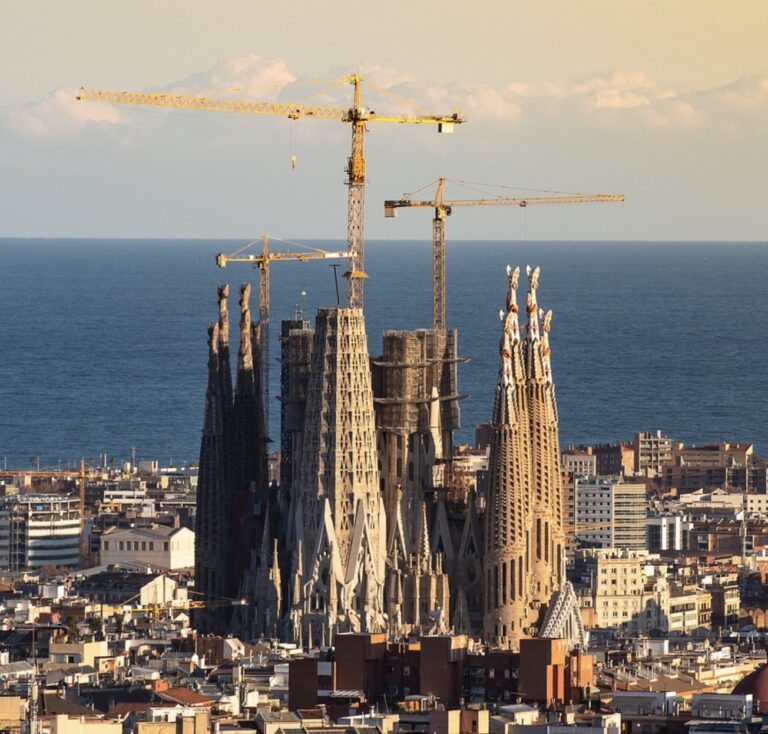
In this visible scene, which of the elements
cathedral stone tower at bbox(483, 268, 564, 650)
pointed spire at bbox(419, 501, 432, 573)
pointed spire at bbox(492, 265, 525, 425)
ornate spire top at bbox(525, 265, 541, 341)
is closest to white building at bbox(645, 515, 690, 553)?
ornate spire top at bbox(525, 265, 541, 341)

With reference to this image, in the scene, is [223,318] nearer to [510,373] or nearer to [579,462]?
[510,373]

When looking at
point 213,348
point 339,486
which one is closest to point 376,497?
point 339,486

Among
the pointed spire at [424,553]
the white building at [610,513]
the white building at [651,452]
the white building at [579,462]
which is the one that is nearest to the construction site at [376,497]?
the pointed spire at [424,553]

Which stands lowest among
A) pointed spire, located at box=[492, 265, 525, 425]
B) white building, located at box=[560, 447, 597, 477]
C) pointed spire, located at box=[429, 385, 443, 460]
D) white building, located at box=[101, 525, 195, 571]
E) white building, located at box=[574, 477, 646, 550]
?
white building, located at box=[101, 525, 195, 571]

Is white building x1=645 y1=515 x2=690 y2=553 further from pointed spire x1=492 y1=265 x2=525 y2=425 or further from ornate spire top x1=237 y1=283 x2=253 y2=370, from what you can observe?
pointed spire x1=492 y1=265 x2=525 y2=425

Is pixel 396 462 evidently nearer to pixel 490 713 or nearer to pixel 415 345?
pixel 415 345
